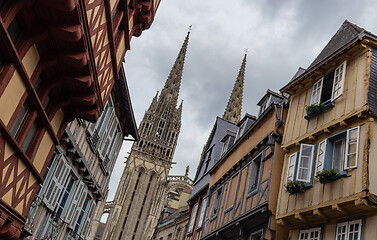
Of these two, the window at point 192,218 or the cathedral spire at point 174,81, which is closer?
the window at point 192,218

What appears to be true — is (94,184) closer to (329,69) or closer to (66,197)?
(66,197)

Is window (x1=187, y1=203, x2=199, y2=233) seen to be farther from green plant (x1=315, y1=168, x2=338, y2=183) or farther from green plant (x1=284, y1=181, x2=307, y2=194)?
green plant (x1=315, y1=168, x2=338, y2=183)

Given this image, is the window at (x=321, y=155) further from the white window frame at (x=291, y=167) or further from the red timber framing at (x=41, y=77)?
the red timber framing at (x=41, y=77)

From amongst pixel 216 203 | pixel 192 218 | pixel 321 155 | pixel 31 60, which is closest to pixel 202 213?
pixel 216 203

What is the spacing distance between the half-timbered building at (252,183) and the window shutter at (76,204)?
16.8 ft

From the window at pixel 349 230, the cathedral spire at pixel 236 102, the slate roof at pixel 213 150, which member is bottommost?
the window at pixel 349 230

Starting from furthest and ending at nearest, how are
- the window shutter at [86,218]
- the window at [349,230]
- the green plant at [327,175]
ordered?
the window shutter at [86,218] < the green plant at [327,175] < the window at [349,230]

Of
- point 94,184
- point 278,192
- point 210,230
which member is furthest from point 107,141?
point 278,192

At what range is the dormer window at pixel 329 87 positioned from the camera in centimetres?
933

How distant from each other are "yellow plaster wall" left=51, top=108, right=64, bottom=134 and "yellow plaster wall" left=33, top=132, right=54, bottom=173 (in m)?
0.34

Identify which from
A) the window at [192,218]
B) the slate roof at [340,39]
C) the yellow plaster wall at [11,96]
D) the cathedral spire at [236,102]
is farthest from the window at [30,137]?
the cathedral spire at [236,102]

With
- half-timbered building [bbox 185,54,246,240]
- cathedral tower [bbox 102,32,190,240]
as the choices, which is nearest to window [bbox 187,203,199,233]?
half-timbered building [bbox 185,54,246,240]

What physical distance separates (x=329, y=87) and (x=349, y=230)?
14.0 feet

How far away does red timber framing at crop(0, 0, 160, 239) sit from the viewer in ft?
21.0
